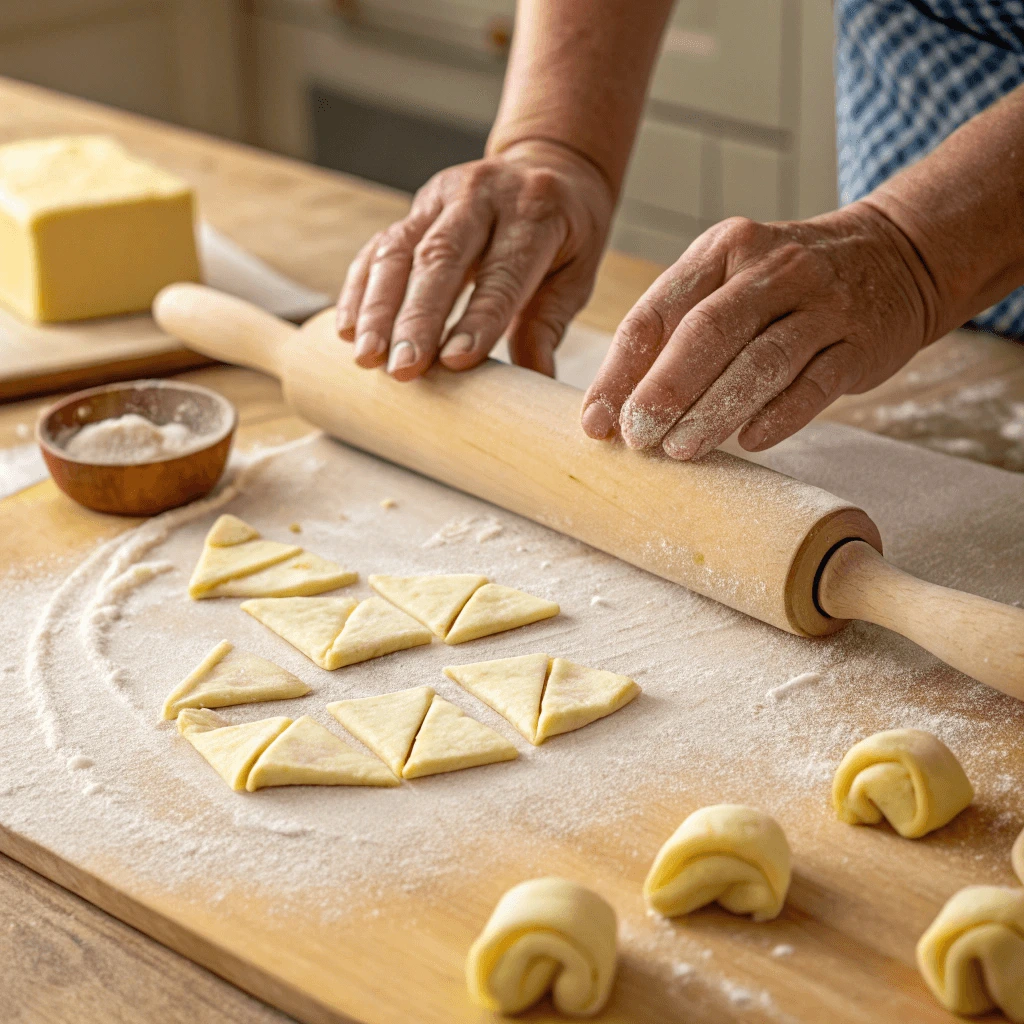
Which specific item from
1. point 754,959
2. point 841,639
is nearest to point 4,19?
point 841,639

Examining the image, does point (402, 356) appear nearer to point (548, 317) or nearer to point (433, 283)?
point (433, 283)

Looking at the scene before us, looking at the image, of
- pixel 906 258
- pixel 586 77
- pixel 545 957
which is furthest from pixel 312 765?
pixel 586 77

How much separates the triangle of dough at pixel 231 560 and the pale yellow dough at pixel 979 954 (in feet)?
2.98

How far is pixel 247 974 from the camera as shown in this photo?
3.33 feet

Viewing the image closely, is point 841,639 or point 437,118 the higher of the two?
point 841,639

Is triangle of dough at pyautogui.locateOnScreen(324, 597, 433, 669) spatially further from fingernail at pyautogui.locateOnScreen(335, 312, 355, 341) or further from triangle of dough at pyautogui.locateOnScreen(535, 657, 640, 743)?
fingernail at pyautogui.locateOnScreen(335, 312, 355, 341)

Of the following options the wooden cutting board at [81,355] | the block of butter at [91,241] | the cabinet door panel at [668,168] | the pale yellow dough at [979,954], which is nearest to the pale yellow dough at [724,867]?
the pale yellow dough at [979,954]

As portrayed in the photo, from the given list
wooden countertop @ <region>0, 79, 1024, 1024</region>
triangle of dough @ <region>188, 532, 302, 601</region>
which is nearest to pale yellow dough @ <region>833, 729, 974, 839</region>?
wooden countertop @ <region>0, 79, 1024, 1024</region>

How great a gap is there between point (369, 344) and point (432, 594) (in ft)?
1.38

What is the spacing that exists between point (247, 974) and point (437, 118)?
170 inches

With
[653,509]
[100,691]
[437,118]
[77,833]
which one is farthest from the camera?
[437,118]

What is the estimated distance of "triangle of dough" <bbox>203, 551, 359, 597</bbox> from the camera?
1.53 m

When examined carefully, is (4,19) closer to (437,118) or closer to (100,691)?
(437,118)

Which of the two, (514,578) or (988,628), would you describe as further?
(514,578)
